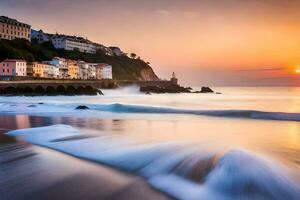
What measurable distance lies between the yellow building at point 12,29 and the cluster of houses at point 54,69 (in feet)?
48.6

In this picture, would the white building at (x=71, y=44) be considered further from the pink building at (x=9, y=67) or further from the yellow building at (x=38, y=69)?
the pink building at (x=9, y=67)

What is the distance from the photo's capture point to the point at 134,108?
76.5ft

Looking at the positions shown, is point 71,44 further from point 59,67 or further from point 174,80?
point 174,80

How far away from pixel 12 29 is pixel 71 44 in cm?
2428

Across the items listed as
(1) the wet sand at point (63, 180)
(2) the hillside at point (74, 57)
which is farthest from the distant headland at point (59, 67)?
(1) the wet sand at point (63, 180)

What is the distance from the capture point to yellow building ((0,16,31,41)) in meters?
86.7

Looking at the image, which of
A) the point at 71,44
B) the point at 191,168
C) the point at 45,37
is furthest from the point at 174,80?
the point at 191,168

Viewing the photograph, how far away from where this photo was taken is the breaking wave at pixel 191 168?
4.55 metres

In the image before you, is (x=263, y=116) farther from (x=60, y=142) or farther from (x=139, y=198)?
(x=139, y=198)

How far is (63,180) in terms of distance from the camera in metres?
5.19

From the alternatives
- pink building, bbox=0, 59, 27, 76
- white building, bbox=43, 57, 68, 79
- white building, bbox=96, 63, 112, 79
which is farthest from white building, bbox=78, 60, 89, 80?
pink building, bbox=0, 59, 27, 76

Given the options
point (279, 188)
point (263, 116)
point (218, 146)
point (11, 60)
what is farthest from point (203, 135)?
point (11, 60)

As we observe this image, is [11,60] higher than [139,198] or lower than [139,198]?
higher

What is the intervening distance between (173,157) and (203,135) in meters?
3.97
